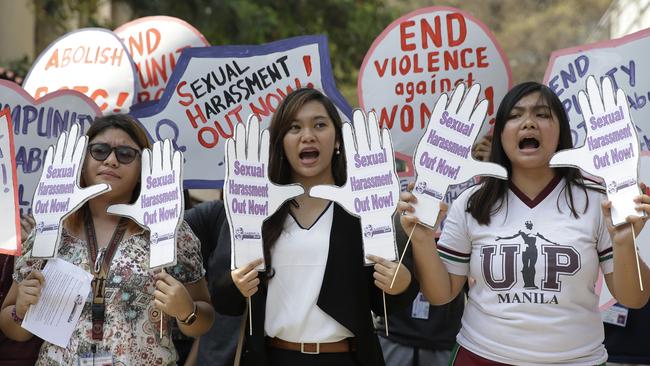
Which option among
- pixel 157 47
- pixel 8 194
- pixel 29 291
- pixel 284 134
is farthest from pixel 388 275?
pixel 157 47

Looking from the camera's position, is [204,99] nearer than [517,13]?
Yes

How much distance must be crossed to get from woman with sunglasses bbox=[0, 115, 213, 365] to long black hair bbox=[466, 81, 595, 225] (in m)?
1.09

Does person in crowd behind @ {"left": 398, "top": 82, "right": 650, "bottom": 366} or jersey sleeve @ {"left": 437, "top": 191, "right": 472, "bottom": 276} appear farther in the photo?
jersey sleeve @ {"left": 437, "top": 191, "right": 472, "bottom": 276}

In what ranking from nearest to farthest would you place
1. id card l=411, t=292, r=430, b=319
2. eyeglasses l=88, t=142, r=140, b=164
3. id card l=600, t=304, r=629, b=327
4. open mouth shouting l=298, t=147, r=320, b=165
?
open mouth shouting l=298, t=147, r=320, b=165
eyeglasses l=88, t=142, r=140, b=164
id card l=600, t=304, r=629, b=327
id card l=411, t=292, r=430, b=319

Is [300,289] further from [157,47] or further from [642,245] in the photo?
[157,47]

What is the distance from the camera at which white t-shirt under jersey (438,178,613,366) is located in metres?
2.93

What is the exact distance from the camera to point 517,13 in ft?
92.6

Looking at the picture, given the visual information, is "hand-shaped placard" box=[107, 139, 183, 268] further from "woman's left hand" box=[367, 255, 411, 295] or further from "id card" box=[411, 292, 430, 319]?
"id card" box=[411, 292, 430, 319]

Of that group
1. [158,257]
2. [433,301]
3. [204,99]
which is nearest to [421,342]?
[433,301]

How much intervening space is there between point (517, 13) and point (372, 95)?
82.6ft

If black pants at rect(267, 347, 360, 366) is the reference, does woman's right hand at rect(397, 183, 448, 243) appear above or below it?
above

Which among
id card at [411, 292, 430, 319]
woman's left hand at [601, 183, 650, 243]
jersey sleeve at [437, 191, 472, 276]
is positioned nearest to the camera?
woman's left hand at [601, 183, 650, 243]

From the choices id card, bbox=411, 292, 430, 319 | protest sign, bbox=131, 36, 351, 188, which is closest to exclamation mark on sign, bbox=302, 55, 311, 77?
protest sign, bbox=131, 36, 351, 188

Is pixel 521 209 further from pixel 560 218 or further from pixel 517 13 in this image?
pixel 517 13
